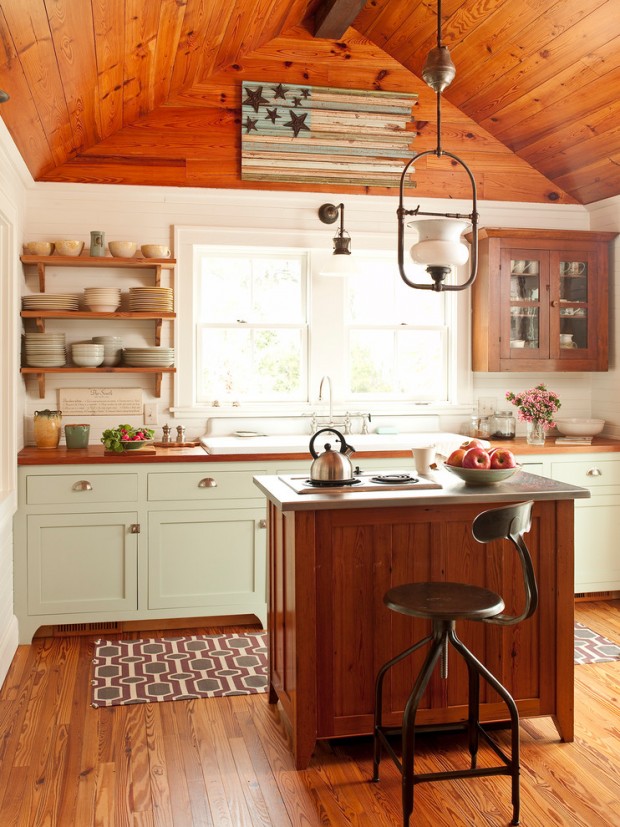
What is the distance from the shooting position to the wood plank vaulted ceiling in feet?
13.6

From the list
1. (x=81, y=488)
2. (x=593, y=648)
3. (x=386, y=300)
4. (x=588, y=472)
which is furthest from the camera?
(x=386, y=300)

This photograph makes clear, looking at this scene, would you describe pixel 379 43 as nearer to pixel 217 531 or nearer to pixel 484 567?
pixel 217 531

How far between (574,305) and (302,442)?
1.99 meters

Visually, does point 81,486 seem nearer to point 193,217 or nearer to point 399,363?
point 193,217

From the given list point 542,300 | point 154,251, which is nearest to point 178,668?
point 154,251

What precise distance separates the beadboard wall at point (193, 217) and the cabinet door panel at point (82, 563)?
30.7 inches

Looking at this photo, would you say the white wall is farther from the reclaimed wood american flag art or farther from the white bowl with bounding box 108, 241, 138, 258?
the reclaimed wood american flag art

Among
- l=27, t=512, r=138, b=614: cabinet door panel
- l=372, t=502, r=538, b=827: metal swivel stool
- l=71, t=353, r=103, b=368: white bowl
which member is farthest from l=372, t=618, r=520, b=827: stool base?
l=71, t=353, r=103, b=368: white bowl

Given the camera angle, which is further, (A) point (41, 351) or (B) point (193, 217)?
(B) point (193, 217)

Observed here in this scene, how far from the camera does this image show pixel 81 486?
4586mm

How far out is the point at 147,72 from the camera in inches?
179

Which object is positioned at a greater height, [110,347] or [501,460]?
[110,347]

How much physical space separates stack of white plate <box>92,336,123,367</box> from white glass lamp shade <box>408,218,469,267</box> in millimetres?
2766

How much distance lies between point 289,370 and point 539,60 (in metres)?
2.34
